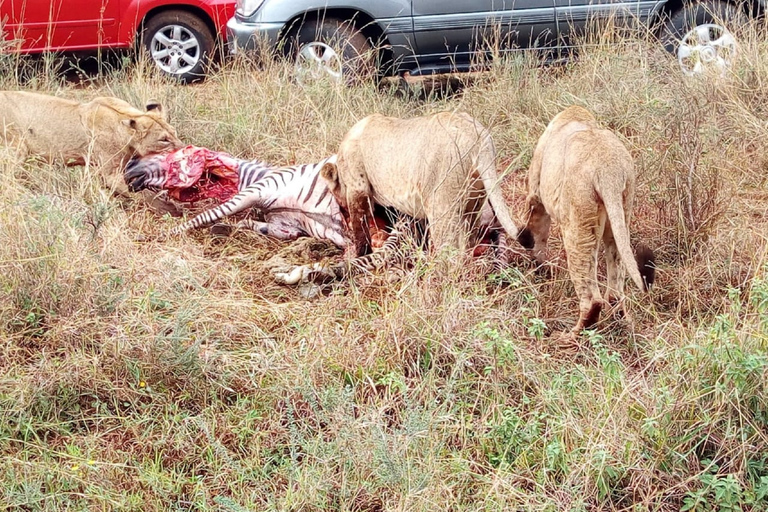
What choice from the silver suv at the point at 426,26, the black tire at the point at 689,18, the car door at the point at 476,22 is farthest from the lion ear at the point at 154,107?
the black tire at the point at 689,18

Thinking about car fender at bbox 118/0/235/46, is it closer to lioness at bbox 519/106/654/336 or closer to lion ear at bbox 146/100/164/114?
lion ear at bbox 146/100/164/114

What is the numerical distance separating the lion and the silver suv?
1708 millimetres

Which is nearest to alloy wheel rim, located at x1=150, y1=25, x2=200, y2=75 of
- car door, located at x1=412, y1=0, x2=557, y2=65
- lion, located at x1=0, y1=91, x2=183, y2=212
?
car door, located at x1=412, y1=0, x2=557, y2=65

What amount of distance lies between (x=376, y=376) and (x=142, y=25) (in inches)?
270

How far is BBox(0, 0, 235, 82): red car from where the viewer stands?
393 inches

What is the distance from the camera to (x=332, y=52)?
8.37 meters

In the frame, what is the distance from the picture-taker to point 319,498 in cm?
364

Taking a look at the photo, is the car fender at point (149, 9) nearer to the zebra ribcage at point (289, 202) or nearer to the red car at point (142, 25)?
the red car at point (142, 25)

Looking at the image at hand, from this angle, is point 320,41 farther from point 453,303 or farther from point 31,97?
point 453,303

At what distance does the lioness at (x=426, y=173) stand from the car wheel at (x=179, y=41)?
4.59 metres

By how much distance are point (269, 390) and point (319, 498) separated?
73 centimetres

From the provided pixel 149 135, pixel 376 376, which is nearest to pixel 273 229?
pixel 149 135

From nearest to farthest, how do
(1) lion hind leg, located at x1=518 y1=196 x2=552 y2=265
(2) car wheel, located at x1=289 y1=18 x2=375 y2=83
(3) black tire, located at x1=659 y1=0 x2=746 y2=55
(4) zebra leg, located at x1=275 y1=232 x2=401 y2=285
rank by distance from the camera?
(1) lion hind leg, located at x1=518 y1=196 x2=552 y2=265 < (4) zebra leg, located at x1=275 y1=232 x2=401 y2=285 < (2) car wheel, located at x1=289 y1=18 x2=375 y2=83 < (3) black tire, located at x1=659 y1=0 x2=746 y2=55

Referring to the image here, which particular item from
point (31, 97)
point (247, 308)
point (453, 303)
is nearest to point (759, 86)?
point (453, 303)
